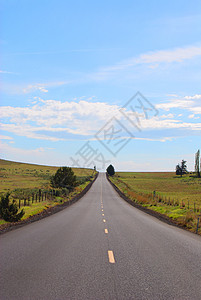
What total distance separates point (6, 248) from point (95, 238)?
367cm

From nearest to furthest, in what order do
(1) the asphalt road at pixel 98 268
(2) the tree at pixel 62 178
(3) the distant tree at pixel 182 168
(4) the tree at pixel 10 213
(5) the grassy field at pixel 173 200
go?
(1) the asphalt road at pixel 98 268, (4) the tree at pixel 10 213, (5) the grassy field at pixel 173 200, (2) the tree at pixel 62 178, (3) the distant tree at pixel 182 168

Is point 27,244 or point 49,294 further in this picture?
point 27,244

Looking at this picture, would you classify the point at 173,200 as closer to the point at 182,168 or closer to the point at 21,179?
the point at 21,179

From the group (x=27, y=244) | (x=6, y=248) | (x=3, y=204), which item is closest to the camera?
(x=6, y=248)

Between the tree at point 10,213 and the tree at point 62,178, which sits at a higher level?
the tree at point 62,178

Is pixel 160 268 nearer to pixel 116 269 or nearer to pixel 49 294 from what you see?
pixel 116 269

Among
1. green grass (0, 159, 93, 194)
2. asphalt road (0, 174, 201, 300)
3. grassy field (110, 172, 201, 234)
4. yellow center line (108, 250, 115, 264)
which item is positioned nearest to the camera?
asphalt road (0, 174, 201, 300)

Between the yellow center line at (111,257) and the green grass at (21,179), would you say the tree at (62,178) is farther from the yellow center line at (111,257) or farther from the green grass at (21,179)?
the yellow center line at (111,257)

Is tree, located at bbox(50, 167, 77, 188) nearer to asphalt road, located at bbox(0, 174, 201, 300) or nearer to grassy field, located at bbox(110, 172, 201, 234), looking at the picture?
grassy field, located at bbox(110, 172, 201, 234)

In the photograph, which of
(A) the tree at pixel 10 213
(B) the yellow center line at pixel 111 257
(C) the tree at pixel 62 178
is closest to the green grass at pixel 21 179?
(C) the tree at pixel 62 178

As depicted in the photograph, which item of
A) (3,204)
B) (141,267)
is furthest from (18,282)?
(3,204)

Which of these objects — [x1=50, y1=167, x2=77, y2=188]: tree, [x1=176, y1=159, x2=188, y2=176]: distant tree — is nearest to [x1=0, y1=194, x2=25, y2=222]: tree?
[x1=50, y1=167, x2=77, y2=188]: tree

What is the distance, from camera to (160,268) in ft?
23.6

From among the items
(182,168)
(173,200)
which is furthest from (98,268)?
(182,168)
